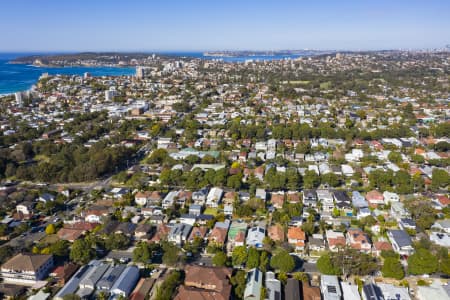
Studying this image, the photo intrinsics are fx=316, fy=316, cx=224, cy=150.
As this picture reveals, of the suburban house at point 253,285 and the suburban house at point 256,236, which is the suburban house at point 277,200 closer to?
the suburban house at point 256,236

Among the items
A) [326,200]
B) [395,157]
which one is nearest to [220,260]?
[326,200]

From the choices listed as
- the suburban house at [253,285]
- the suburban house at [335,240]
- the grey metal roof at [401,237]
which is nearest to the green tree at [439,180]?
the grey metal roof at [401,237]

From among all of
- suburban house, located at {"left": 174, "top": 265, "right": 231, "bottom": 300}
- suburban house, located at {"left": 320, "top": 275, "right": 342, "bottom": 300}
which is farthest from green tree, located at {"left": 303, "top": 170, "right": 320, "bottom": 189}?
suburban house, located at {"left": 174, "top": 265, "right": 231, "bottom": 300}

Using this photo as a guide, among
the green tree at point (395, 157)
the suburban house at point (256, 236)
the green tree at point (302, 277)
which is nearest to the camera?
the green tree at point (302, 277)

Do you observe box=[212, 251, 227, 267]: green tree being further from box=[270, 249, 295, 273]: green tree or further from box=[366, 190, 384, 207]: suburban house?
box=[366, 190, 384, 207]: suburban house

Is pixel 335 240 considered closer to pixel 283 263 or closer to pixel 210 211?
pixel 283 263
